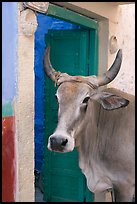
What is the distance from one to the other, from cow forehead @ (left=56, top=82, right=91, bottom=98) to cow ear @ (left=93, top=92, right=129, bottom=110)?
0.55 feet

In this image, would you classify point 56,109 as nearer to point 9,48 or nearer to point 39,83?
point 39,83

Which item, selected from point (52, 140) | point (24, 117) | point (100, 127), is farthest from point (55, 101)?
point (52, 140)

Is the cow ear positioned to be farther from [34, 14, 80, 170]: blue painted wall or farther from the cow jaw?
[34, 14, 80, 170]: blue painted wall

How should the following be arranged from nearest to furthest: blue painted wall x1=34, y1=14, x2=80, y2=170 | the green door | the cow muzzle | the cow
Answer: the cow muzzle → the cow → the green door → blue painted wall x1=34, y1=14, x2=80, y2=170

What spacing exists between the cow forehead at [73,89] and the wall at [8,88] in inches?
16.8

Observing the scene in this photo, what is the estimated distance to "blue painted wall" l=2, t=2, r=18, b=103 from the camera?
3.48 metres

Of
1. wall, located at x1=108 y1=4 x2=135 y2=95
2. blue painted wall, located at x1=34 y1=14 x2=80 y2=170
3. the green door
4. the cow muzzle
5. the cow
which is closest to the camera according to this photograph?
the cow muzzle

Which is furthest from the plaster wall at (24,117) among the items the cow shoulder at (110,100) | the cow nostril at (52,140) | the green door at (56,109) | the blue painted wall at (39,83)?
the blue painted wall at (39,83)

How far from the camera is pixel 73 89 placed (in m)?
3.51

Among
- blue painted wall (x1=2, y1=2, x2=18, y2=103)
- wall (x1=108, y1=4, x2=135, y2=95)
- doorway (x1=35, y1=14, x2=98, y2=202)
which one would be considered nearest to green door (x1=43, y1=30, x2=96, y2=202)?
doorway (x1=35, y1=14, x2=98, y2=202)

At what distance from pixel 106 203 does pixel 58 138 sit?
203 cm

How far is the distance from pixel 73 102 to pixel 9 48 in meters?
0.75

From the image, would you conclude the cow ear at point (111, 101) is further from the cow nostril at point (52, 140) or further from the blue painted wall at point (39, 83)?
the blue painted wall at point (39, 83)

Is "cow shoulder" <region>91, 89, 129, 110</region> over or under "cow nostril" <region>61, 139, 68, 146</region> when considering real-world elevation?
over
